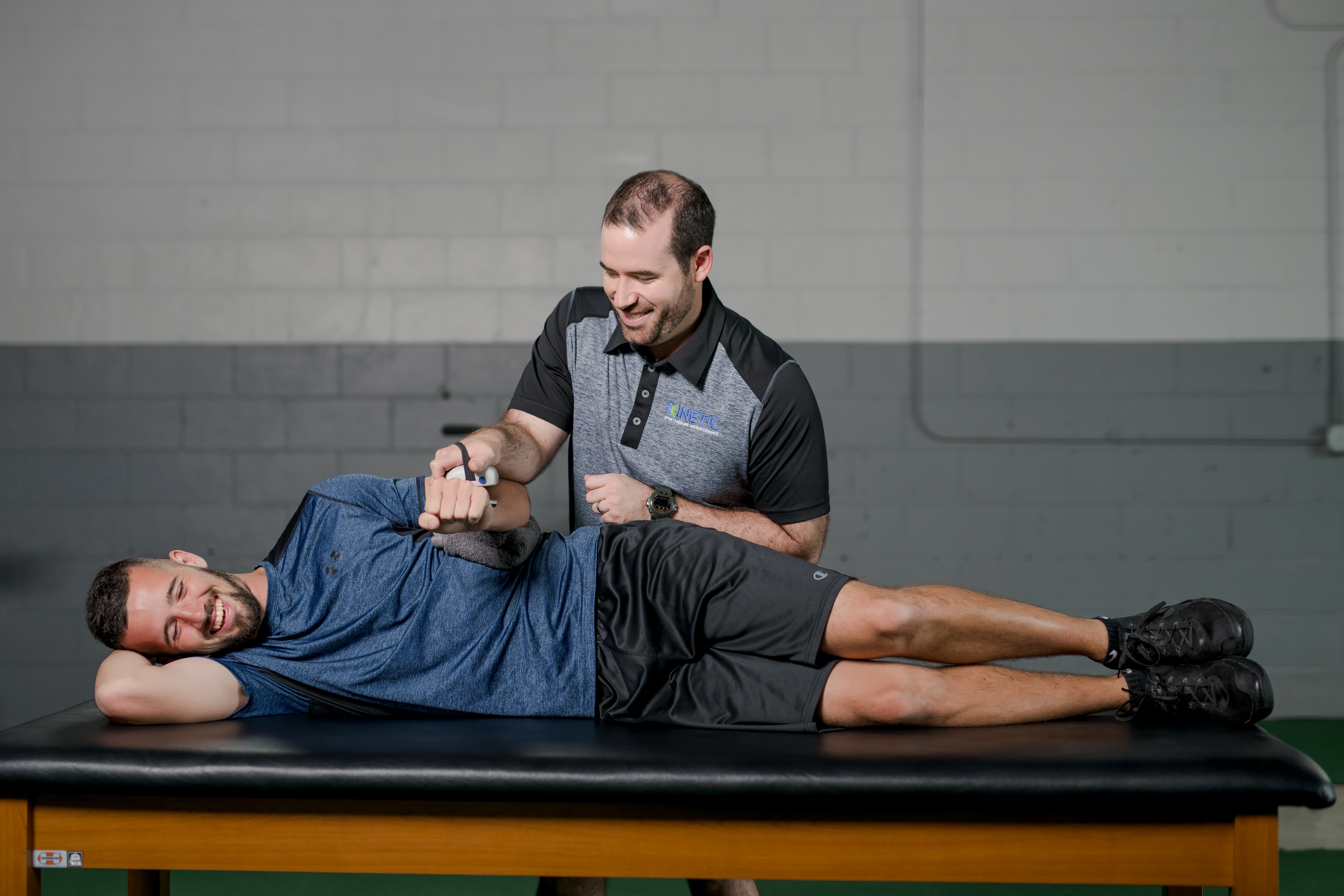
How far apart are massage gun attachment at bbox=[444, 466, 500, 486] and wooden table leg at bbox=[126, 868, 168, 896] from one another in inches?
40.0

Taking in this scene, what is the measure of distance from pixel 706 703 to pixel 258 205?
8.98 ft

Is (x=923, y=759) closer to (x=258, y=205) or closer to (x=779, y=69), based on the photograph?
(x=779, y=69)

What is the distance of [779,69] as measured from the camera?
339 cm

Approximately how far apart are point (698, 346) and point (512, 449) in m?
0.45

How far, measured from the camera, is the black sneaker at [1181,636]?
1.63 metres

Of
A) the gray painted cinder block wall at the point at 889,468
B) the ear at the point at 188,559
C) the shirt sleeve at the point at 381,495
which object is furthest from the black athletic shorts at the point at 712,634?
the gray painted cinder block wall at the point at 889,468

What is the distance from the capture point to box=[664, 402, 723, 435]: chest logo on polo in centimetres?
194

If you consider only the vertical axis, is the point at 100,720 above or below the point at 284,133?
below

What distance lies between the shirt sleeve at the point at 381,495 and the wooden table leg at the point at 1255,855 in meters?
1.53

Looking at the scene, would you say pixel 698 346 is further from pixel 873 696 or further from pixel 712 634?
pixel 873 696

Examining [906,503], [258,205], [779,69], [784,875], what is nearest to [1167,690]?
[784,875]

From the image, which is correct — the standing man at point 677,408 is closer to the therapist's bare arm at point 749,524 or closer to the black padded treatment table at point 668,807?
the therapist's bare arm at point 749,524

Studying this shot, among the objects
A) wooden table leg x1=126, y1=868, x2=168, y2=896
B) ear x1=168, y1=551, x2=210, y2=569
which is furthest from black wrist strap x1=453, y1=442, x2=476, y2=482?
Answer: wooden table leg x1=126, y1=868, x2=168, y2=896

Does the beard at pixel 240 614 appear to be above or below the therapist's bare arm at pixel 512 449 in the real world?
below
